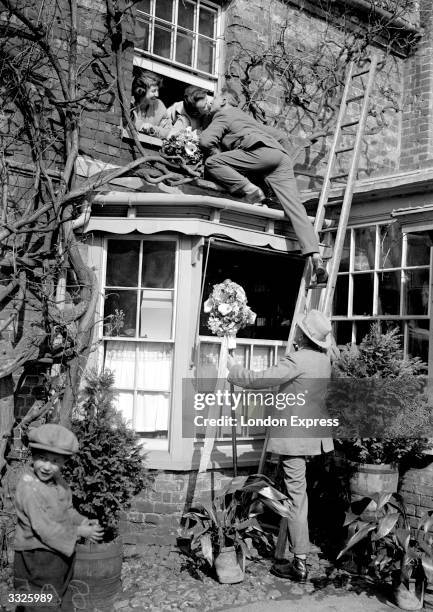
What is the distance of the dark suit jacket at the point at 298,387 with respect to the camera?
17.5ft

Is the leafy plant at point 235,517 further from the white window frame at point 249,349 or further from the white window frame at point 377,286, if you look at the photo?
the white window frame at point 377,286

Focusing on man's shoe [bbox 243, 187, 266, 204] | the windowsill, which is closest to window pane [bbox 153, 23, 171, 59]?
the windowsill

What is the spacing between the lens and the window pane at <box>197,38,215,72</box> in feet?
26.4

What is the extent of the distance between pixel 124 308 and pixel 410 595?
355 cm

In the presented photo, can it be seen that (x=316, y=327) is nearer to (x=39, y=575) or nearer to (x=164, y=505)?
(x=164, y=505)

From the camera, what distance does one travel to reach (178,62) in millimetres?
7840

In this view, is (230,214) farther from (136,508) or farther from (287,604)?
(287,604)

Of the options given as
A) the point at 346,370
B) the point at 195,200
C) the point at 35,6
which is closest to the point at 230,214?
the point at 195,200

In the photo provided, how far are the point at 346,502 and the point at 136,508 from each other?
1927 millimetres

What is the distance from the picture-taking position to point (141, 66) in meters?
7.41

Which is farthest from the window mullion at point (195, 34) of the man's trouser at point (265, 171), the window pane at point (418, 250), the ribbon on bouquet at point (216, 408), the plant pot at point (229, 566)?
the plant pot at point (229, 566)

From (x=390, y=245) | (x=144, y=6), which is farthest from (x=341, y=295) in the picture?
(x=144, y=6)

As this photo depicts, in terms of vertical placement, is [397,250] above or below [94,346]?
above

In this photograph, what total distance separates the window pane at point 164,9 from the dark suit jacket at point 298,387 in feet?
15.0
